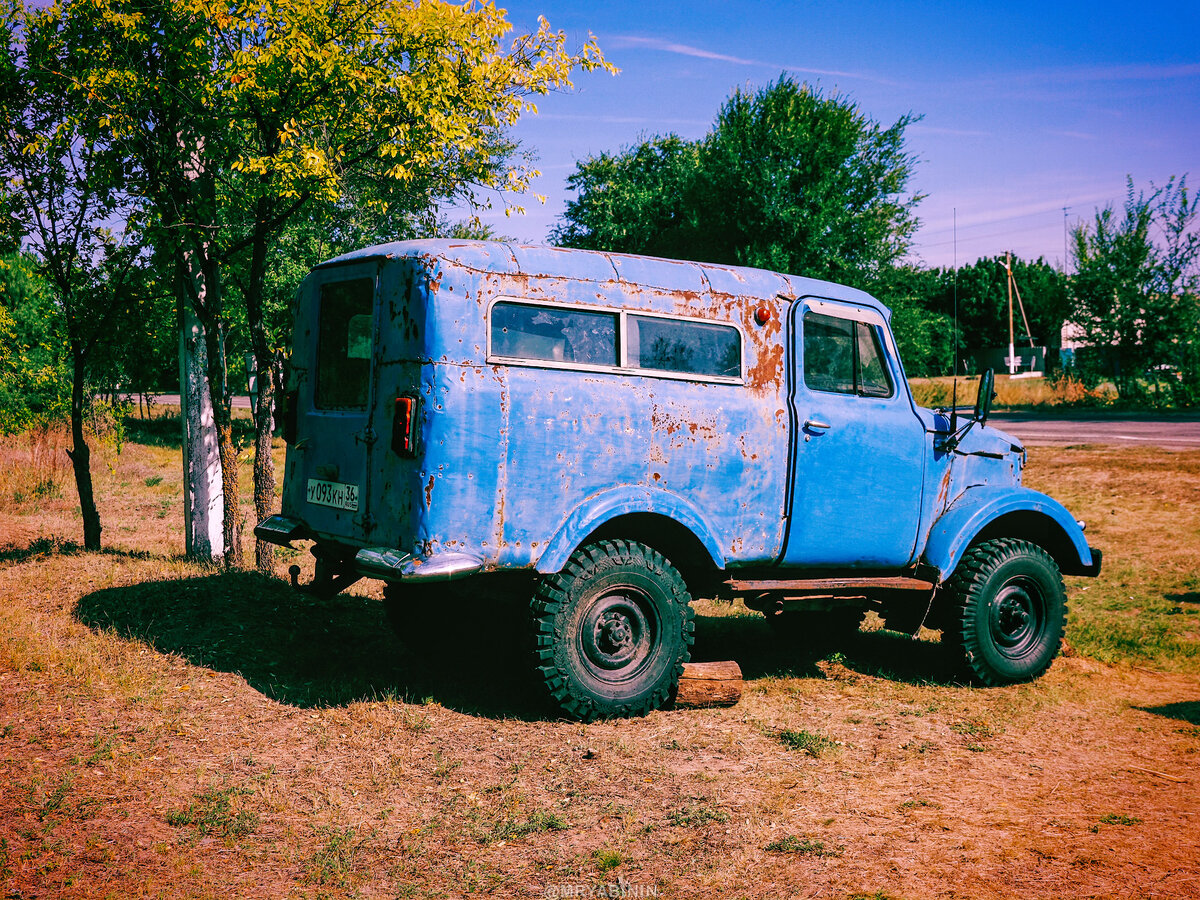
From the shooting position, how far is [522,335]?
15.8 feet

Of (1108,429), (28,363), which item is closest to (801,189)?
(1108,429)

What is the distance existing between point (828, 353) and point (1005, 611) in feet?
7.79

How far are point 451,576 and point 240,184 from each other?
5.72 m

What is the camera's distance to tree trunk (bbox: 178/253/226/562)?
339 inches

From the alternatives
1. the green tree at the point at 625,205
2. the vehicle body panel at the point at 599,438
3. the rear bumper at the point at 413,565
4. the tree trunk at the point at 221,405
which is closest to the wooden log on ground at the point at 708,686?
the vehicle body panel at the point at 599,438

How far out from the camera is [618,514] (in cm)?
493

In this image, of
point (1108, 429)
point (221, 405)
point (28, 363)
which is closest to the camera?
point (221, 405)

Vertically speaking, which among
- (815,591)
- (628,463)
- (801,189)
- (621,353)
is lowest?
(815,591)

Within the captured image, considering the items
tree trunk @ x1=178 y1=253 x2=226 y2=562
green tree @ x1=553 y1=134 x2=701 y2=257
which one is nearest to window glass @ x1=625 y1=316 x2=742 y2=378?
tree trunk @ x1=178 y1=253 x2=226 y2=562

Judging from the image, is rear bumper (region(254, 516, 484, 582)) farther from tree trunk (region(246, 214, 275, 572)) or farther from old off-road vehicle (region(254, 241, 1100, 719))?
tree trunk (region(246, 214, 275, 572))

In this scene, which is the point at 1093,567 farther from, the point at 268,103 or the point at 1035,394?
the point at 1035,394

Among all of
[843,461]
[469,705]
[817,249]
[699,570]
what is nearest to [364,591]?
[469,705]

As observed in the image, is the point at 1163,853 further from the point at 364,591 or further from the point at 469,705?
the point at 364,591

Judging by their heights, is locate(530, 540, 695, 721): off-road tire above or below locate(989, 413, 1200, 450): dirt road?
below
